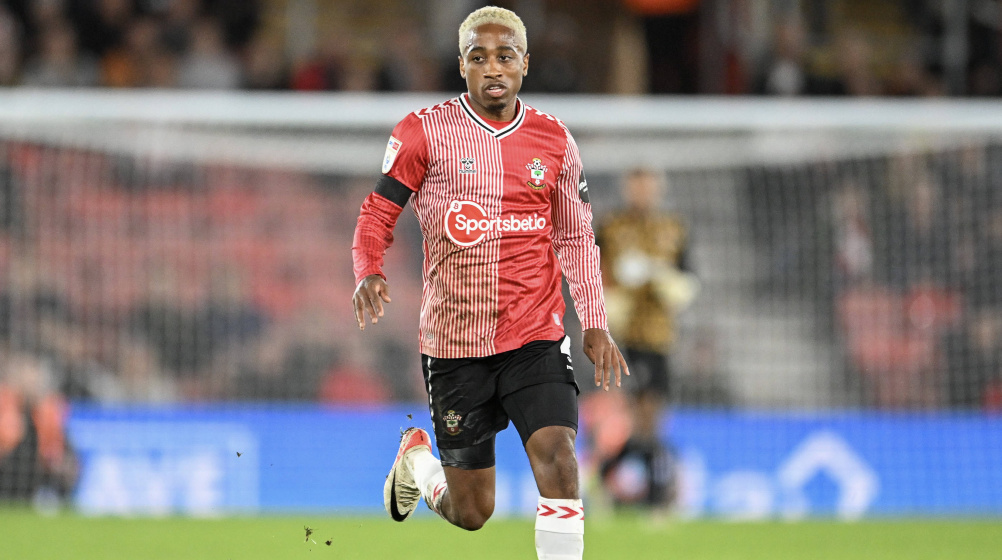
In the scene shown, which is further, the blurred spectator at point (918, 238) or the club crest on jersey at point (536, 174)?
the blurred spectator at point (918, 238)

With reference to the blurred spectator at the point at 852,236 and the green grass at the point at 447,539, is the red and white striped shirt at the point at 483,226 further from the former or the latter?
the blurred spectator at the point at 852,236

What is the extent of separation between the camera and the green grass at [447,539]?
6738mm

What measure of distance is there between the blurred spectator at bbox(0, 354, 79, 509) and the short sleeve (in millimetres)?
5803

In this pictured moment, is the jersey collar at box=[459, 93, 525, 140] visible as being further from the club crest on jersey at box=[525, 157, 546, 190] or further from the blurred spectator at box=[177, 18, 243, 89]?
the blurred spectator at box=[177, 18, 243, 89]

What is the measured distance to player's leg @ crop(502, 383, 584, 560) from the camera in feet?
13.7

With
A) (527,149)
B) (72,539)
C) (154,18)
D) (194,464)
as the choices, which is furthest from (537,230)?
(154,18)

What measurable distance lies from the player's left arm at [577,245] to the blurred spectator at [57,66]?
8.33 meters

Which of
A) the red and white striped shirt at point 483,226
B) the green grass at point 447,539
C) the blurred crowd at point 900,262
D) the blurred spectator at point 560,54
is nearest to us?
the red and white striped shirt at point 483,226

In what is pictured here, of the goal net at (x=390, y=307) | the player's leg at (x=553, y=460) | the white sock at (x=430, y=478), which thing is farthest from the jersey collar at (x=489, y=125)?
the goal net at (x=390, y=307)

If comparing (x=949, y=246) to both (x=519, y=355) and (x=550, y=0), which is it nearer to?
(x=550, y=0)

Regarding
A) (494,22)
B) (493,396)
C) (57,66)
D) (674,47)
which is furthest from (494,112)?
(674,47)

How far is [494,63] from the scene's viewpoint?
4430 millimetres

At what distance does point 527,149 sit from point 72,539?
161 inches

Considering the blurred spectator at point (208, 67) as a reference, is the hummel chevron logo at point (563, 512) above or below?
below
